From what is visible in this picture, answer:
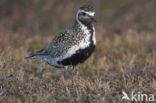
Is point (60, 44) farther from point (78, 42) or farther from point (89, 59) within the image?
point (89, 59)

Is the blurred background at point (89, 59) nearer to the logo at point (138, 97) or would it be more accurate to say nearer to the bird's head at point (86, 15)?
the logo at point (138, 97)

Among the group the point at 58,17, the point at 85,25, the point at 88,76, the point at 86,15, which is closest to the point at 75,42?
the point at 85,25

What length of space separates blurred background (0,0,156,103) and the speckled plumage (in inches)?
15.6

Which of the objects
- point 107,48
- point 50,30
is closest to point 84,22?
point 107,48

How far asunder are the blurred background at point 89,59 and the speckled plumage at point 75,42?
396mm

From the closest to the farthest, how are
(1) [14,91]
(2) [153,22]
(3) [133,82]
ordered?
(1) [14,91] < (3) [133,82] < (2) [153,22]

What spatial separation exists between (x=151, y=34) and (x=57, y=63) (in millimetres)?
4997

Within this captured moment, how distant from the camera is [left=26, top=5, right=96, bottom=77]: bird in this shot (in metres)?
5.30

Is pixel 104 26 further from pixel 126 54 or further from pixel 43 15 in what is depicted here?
pixel 126 54

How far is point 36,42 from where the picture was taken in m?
8.88

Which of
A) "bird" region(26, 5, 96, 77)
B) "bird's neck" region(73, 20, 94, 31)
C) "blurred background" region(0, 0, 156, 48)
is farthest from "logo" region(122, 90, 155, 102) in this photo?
"blurred background" region(0, 0, 156, 48)

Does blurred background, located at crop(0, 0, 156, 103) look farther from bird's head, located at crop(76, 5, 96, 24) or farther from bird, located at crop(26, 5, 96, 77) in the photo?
bird's head, located at crop(76, 5, 96, 24)

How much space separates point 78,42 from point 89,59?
2091mm

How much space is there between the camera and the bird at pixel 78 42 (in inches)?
209
